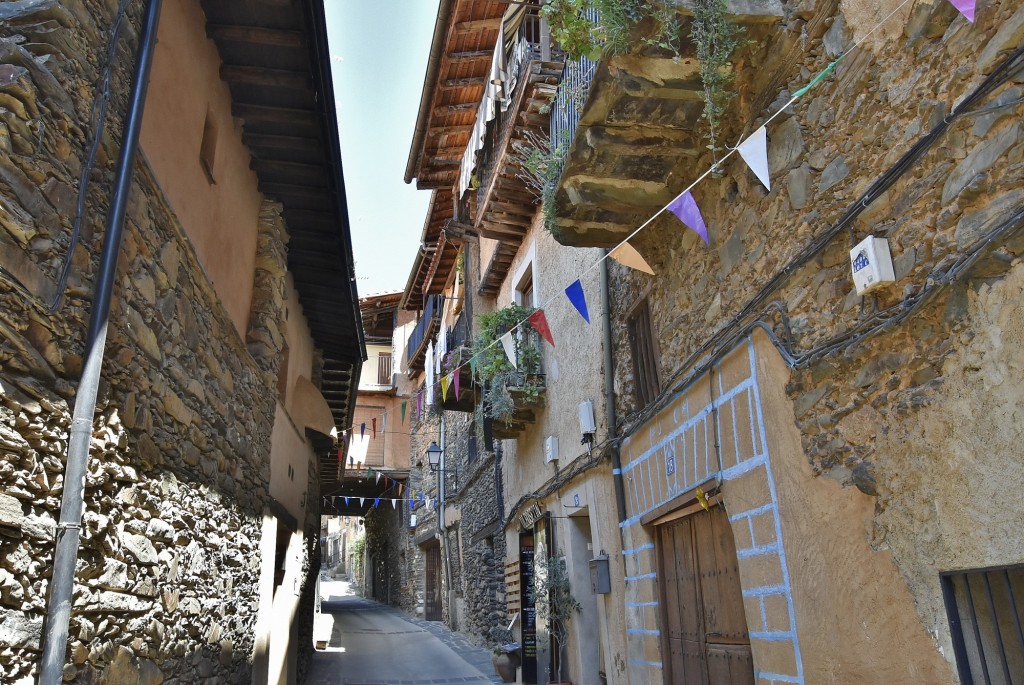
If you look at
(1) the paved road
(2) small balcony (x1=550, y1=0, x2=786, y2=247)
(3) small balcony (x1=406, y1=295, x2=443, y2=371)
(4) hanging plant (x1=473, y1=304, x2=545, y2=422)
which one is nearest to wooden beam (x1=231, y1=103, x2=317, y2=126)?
(2) small balcony (x1=550, y1=0, x2=786, y2=247)

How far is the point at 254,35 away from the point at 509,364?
520 cm

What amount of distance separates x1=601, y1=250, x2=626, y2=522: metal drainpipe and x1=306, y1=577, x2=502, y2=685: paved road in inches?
195

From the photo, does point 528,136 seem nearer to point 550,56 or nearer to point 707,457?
point 550,56

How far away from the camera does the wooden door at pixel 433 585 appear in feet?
63.3

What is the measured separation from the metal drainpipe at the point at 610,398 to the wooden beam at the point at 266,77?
→ 2893 mm

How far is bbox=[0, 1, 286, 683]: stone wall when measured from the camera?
8.70ft

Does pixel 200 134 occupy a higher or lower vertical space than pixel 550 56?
lower

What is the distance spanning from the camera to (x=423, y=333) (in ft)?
64.0

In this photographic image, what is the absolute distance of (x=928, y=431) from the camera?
290 centimetres

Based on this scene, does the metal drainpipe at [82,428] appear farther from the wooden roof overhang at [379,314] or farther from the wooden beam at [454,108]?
the wooden roof overhang at [379,314]

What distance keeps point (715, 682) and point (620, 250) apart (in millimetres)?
2893

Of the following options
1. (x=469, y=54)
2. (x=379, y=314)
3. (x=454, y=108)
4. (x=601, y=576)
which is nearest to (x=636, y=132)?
(x=601, y=576)

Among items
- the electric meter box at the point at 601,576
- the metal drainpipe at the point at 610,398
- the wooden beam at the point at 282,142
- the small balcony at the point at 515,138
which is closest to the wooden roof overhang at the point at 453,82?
the small balcony at the point at 515,138

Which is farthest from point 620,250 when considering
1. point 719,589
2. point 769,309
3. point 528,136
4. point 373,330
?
point 373,330
